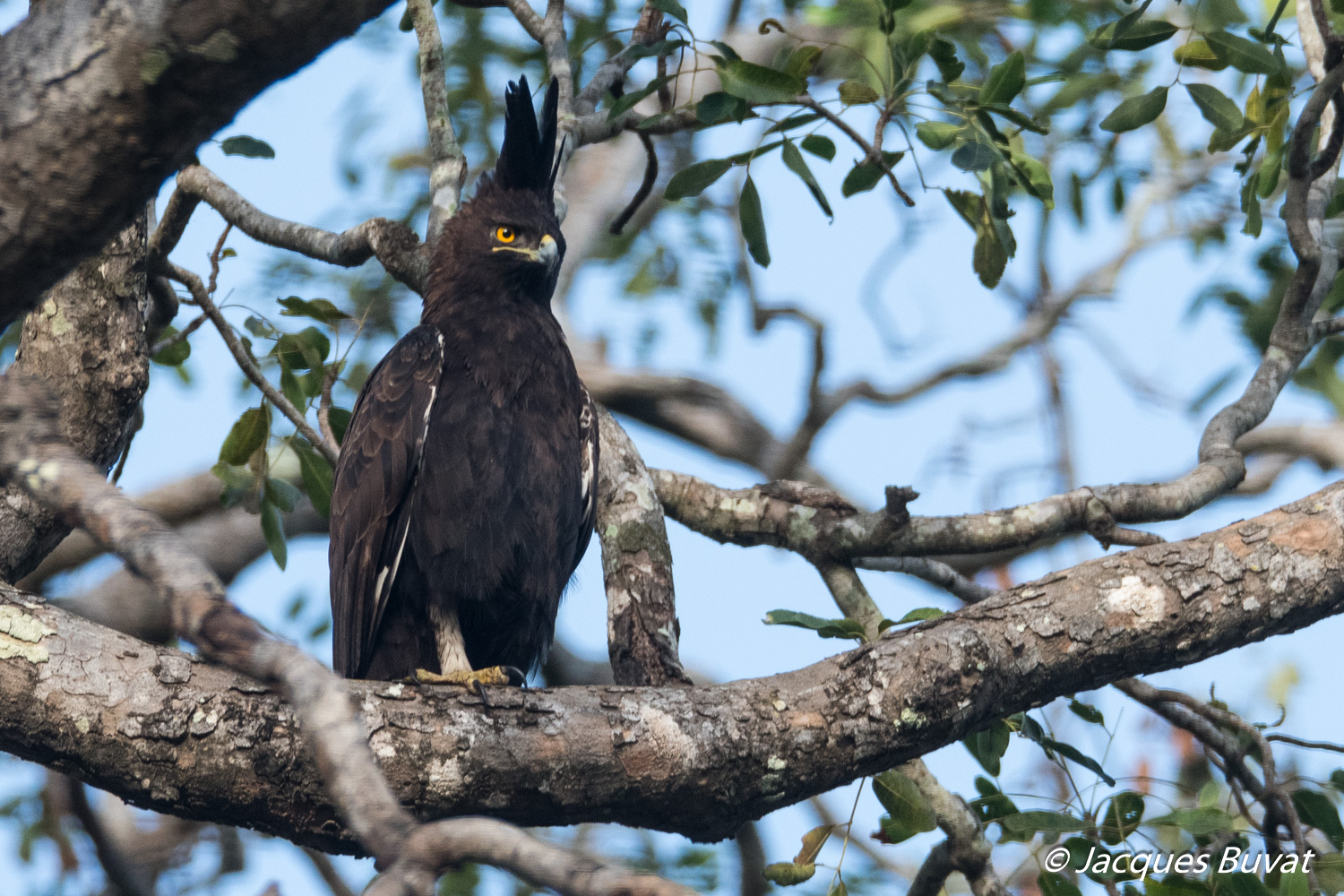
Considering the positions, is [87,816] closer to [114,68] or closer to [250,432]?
[250,432]

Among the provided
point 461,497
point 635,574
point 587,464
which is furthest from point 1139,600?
point 461,497

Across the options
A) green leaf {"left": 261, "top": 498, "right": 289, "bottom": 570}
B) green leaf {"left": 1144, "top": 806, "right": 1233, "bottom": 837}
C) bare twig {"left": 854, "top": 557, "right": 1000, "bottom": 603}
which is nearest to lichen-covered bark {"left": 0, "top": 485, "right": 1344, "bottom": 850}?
green leaf {"left": 1144, "top": 806, "right": 1233, "bottom": 837}

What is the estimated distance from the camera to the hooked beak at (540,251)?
4871 millimetres

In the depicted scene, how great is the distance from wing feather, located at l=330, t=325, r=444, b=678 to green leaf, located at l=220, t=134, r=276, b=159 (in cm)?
102

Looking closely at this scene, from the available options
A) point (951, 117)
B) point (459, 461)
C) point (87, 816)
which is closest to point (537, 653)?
point (459, 461)

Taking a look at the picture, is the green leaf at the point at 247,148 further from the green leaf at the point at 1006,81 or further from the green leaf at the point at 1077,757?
the green leaf at the point at 1077,757

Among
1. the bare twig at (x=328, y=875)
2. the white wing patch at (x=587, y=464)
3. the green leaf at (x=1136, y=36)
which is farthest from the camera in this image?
the bare twig at (x=328, y=875)

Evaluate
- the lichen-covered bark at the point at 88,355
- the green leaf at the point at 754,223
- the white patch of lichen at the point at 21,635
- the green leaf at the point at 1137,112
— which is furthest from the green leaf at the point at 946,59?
the white patch of lichen at the point at 21,635

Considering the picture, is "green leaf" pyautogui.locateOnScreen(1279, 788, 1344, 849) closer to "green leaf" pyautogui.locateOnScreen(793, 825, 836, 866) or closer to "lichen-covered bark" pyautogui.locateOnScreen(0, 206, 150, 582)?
"green leaf" pyautogui.locateOnScreen(793, 825, 836, 866)

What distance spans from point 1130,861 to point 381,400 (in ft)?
10.2

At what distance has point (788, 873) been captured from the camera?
339cm

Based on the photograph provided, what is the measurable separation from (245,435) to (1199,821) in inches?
136

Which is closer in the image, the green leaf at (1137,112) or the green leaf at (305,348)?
the green leaf at (1137,112)

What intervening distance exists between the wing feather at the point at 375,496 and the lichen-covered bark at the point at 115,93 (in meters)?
2.54
